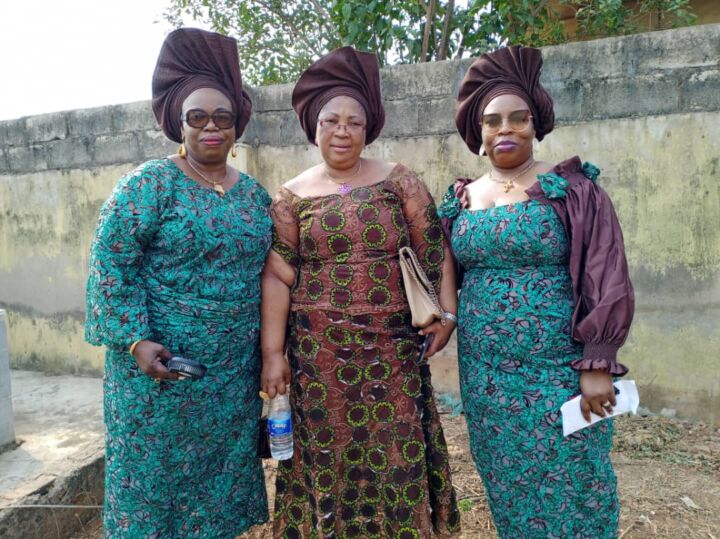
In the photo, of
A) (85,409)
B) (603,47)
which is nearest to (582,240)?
(603,47)

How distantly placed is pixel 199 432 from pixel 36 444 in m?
1.88

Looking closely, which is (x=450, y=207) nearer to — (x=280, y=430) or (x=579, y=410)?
(x=579, y=410)

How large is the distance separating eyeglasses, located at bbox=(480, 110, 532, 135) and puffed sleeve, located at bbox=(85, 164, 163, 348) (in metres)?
1.32

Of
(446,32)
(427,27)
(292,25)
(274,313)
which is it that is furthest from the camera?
(292,25)

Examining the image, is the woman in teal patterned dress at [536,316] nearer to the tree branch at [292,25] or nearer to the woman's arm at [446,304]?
the woman's arm at [446,304]

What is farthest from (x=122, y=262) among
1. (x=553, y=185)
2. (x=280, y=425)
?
(x=553, y=185)

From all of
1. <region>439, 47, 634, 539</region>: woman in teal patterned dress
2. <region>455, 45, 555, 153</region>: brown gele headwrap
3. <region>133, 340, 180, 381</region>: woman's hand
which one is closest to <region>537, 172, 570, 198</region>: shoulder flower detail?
<region>439, 47, 634, 539</region>: woman in teal patterned dress

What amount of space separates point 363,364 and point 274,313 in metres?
0.44

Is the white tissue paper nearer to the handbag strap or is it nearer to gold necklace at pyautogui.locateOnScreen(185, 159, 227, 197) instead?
the handbag strap

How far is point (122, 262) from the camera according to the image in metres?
2.11

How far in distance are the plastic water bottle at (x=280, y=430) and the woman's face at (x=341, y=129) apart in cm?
Result: 105

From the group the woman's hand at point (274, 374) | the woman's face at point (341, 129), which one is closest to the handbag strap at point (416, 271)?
the woman's face at point (341, 129)

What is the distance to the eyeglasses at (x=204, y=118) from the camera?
2.24 m

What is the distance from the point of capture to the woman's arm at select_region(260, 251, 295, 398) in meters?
2.42
